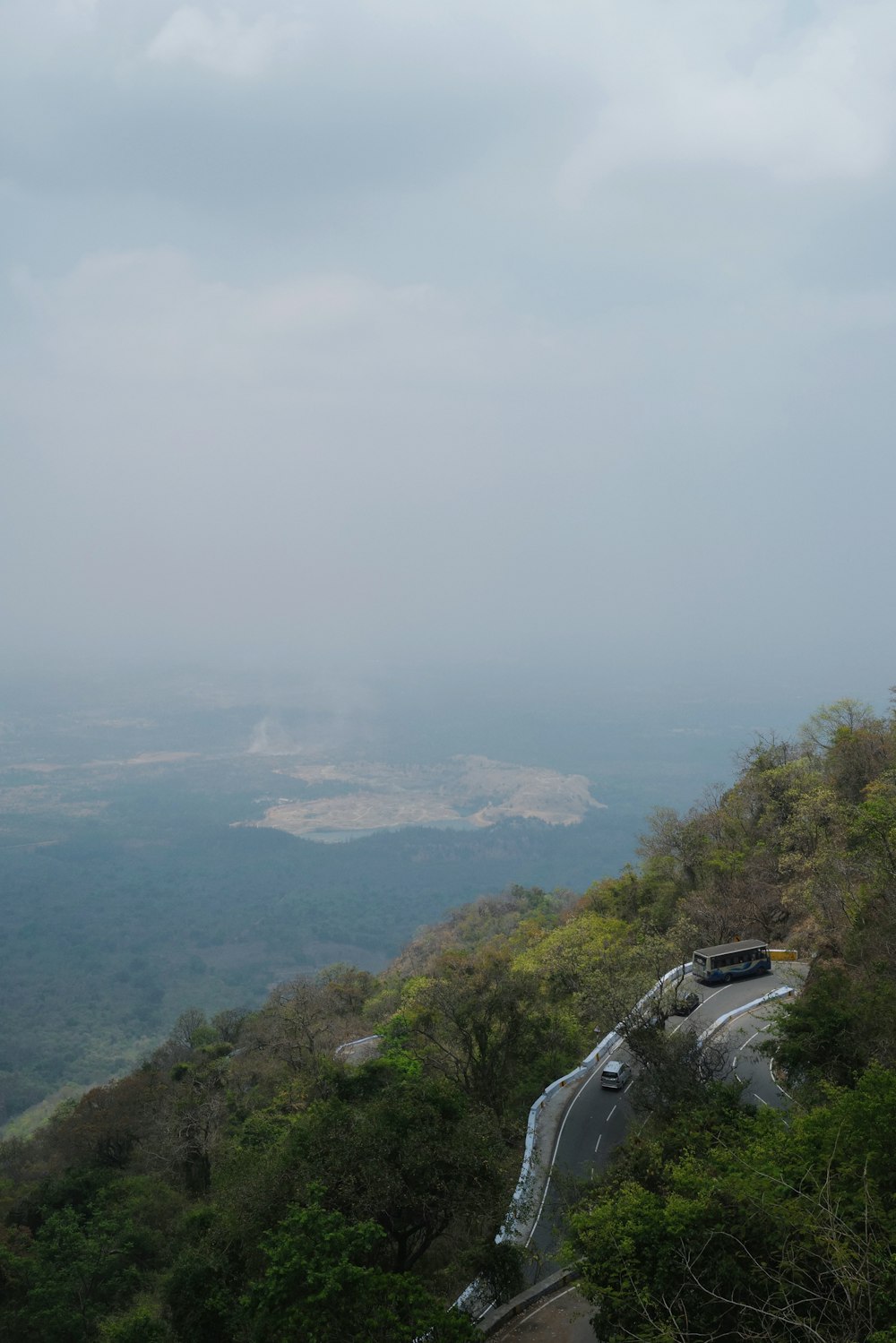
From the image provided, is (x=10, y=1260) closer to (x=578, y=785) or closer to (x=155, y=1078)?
(x=155, y=1078)

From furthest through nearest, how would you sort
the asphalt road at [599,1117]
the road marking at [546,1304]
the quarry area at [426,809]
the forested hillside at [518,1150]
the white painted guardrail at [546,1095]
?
1. the quarry area at [426,809]
2. the asphalt road at [599,1117]
3. the white painted guardrail at [546,1095]
4. the road marking at [546,1304]
5. the forested hillside at [518,1150]

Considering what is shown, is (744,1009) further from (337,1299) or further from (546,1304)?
(337,1299)

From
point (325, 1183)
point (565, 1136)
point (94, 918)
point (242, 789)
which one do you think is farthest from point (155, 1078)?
point (242, 789)

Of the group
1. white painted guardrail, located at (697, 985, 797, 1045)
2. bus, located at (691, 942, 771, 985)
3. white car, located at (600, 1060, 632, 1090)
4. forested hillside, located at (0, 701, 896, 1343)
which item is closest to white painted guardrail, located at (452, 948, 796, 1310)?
white painted guardrail, located at (697, 985, 797, 1045)

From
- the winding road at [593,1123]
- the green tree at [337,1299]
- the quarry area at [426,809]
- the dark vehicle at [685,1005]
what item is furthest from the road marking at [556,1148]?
the quarry area at [426,809]

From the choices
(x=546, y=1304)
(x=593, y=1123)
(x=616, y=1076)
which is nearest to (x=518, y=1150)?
(x=593, y=1123)

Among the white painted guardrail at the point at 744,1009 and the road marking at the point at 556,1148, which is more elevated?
the white painted guardrail at the point at 744,1009

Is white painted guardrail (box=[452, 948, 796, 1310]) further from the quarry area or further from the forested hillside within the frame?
the quarry area

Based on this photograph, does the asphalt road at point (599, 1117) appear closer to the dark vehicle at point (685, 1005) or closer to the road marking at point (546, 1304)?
the dark vehicle at point (685, 1005)
